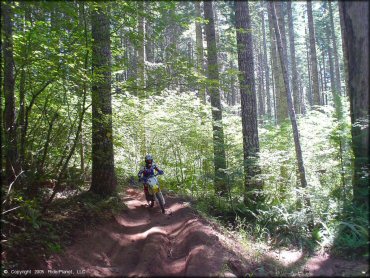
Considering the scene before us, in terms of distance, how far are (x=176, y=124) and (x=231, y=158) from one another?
9.02 feet

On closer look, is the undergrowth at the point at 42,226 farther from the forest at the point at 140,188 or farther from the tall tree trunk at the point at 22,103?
the tall tree trunk at the point at 22,103

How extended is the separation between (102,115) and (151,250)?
3.56 meters

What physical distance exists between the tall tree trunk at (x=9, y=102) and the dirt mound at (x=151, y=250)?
197cm

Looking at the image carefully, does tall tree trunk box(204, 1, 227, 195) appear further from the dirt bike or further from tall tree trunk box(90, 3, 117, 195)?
tall tree trunk box(90, 3, 117, 195)

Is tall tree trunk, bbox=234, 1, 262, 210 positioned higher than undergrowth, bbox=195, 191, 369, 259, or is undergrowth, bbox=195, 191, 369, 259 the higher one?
tall tree trunk, bbox=234, 1, 262, 210

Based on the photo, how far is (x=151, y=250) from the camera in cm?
578

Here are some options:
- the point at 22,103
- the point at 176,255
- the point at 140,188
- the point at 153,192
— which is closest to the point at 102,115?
the point at 22,103

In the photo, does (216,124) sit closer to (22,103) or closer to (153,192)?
(153,192)

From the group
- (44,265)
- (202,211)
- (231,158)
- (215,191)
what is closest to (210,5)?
(231,158)

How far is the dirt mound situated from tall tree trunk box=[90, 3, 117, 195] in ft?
3.84

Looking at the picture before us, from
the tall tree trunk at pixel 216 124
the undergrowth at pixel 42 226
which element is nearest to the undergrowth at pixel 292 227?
the tall tree trunk at pixel 216 124

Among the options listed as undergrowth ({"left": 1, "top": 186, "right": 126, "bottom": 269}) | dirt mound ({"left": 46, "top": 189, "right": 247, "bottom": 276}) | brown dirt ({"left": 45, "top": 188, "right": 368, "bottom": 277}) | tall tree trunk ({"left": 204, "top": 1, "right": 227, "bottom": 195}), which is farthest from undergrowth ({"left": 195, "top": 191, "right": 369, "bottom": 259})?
undergrowth ({"left": 1, "top": 186, "right": 126, "bottom": 269})

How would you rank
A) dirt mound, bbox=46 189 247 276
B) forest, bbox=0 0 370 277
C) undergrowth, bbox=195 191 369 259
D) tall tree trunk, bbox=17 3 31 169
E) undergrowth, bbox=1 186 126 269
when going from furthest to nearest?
undergrowth, bbox=195 191 369 259 → tall tree trunk, bbox=17 3 31 169 → forest, bbox=0 0 370 277 → undergrowth, bbox=1 186 126 269 → dirt mound, bbox=46 189 247 276

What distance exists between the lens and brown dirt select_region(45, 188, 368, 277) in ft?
16.7
